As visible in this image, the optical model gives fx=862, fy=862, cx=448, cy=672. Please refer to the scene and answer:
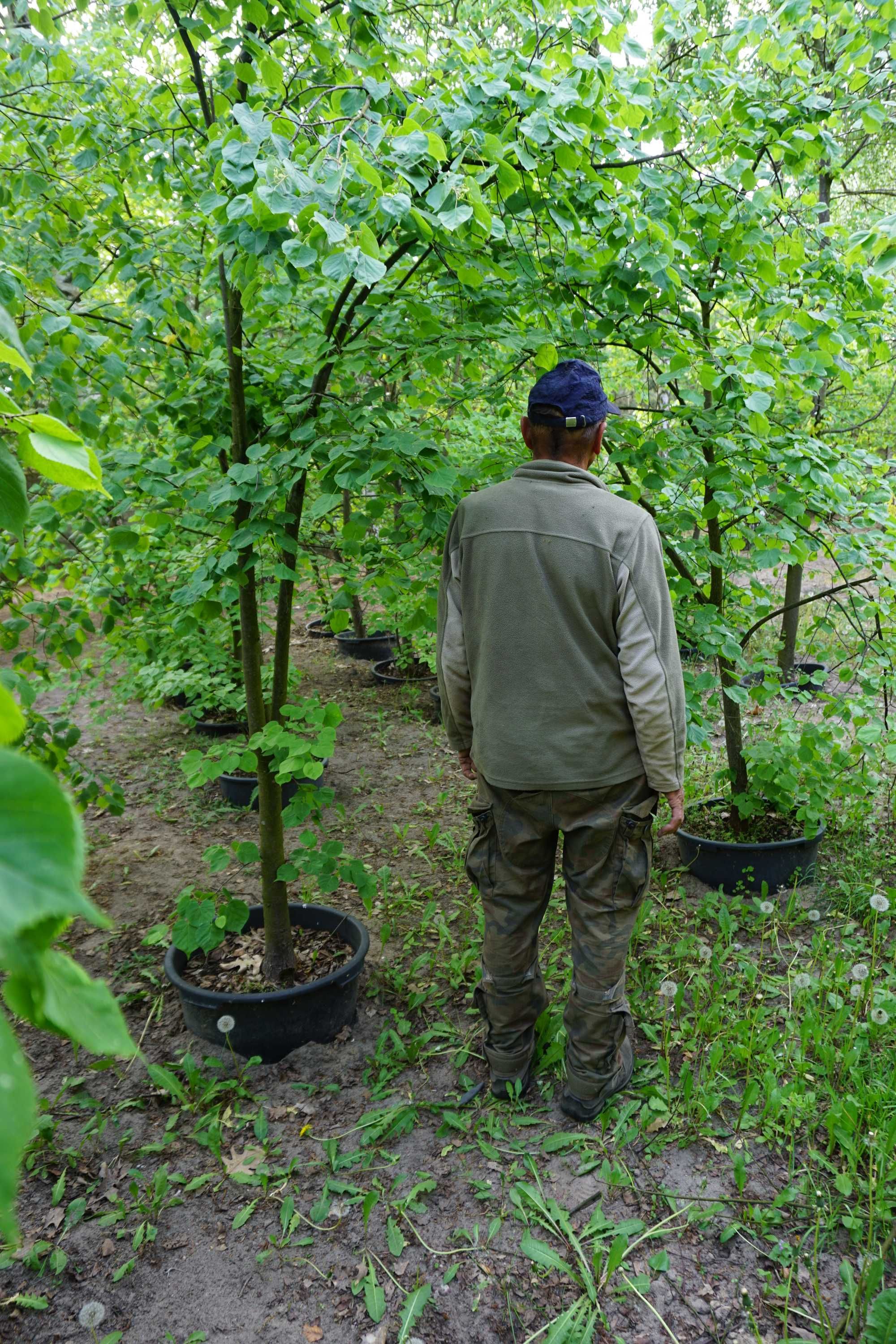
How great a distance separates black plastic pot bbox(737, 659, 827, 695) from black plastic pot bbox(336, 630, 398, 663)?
12.6 ft

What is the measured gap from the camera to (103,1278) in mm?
2264

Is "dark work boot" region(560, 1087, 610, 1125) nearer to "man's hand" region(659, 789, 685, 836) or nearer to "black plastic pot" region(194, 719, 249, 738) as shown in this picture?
"man's hand" region(659, 789, 685, 836)

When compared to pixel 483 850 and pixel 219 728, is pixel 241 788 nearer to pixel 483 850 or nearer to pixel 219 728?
pixel 219 728

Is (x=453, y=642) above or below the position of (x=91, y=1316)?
above

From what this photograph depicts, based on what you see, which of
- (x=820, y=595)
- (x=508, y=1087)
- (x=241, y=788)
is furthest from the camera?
(x=241, y=788)

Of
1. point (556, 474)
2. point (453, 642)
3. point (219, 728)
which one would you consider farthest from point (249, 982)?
point (219, 728)

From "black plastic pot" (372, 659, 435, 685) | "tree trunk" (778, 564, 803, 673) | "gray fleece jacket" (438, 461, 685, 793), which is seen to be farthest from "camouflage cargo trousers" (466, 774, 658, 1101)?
"black plastic pot" (372, 659, 435, 685)

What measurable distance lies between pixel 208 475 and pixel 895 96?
421cm

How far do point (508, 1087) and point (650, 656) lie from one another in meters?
1.53

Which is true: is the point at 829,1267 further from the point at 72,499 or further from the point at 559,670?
the point at 72,499

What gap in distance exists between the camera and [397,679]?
7867mm

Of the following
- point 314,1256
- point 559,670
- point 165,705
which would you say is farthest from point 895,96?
point 165,705

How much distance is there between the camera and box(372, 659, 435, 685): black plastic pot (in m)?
7.82

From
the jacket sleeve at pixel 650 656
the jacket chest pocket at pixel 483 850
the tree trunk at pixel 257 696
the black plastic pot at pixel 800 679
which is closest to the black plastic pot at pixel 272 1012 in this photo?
the tree trunk at pixel 257 696
